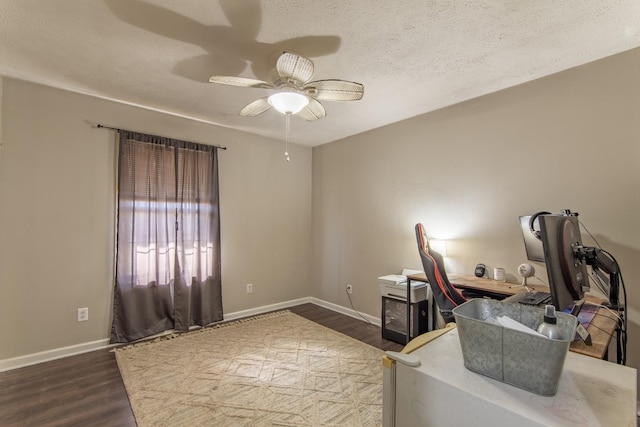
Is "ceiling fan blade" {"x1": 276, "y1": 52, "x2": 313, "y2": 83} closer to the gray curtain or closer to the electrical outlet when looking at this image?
the gray curtain

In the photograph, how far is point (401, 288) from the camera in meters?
3.20

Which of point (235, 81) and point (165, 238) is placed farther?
point (165, 238)

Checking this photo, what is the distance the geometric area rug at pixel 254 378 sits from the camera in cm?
201

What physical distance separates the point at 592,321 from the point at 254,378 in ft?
7.50

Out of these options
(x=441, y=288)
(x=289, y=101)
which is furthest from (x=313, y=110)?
(x=441, y=288)

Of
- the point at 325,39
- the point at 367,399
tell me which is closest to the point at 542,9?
the point at 325,39

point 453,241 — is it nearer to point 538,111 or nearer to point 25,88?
point 538,111

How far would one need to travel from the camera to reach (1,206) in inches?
102

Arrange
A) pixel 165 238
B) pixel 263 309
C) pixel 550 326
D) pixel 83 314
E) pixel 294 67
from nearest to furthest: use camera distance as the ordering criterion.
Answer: pixel 550 326, pixel 294 67, pixel 83 314, pixel 165 238, pixel 263 309

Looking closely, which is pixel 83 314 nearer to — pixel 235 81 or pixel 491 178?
pixel 235 81

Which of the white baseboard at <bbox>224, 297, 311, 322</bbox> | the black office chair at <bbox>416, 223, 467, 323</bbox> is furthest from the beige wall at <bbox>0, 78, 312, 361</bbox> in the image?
the black office chair at <bbox>416, 223, 467, 323</bbox>

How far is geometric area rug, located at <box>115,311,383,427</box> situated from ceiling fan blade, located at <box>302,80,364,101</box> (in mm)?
2223

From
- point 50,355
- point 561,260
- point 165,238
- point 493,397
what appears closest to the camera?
point 493,397

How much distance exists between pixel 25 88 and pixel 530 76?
4437 mm
